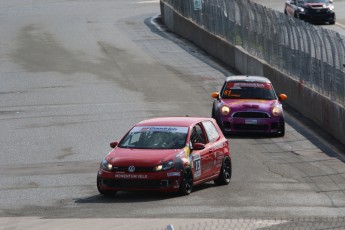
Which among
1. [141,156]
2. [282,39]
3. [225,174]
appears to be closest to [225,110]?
[225,174]

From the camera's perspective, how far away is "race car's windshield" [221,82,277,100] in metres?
28.0

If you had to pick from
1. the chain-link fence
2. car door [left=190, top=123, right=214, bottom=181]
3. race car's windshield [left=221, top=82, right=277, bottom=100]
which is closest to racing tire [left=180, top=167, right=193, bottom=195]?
car door [left=190, top=123, right=214, bottom=181]

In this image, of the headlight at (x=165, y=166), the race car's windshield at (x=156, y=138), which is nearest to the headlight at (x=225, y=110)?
the race car's windshield at (x=156, y=138)

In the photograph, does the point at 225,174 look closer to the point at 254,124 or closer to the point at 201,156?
the point at 201,156

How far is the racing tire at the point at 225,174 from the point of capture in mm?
19484

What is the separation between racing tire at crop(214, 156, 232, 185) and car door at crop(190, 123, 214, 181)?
0.40 m

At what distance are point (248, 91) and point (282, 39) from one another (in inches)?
342

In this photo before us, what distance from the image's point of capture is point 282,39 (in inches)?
1433

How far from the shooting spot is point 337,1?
229ft

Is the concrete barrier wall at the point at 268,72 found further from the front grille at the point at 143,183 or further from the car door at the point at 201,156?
the front grille at the point at 143,183

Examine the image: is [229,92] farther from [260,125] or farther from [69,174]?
[69,174]

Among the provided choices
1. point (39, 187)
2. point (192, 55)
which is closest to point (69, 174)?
point (39, 187)

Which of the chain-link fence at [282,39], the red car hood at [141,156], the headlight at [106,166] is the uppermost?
the red car hood at [141,156]

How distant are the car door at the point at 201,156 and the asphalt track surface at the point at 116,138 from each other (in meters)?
0.35
